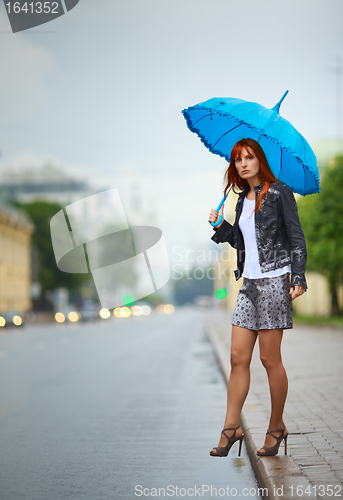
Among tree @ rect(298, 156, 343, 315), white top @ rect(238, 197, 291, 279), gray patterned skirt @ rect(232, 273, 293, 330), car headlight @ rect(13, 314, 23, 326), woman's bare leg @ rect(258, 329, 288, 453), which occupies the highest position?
white top @ rect(238, 197, 291, 279)

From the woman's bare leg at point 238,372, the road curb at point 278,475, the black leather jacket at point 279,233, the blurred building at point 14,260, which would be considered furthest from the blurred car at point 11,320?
the black leather jacket at point 279,233

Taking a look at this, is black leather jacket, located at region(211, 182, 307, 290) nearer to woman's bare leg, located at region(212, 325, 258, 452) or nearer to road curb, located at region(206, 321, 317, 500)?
woman's bare leg, located at region(212, 325, 258, 452)

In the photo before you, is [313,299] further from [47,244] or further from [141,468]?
[141,468]

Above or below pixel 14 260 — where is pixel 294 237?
above

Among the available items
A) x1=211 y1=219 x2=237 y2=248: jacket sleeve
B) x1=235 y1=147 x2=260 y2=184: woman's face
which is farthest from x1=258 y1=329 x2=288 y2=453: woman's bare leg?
x1=235 y1=147 x2=260 y2=184: woman's face

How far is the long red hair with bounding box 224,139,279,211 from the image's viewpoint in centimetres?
452

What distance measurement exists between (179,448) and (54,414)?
2.37 m

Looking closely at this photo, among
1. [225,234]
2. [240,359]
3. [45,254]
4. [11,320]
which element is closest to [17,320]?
[11,320]

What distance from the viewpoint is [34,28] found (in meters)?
12.1

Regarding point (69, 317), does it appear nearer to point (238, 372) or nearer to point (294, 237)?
point (238, 372)

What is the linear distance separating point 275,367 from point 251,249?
763mm

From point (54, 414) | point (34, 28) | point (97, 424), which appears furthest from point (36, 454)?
point (34, 28)

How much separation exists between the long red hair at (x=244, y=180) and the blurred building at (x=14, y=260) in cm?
5154

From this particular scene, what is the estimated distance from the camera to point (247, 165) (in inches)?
180
